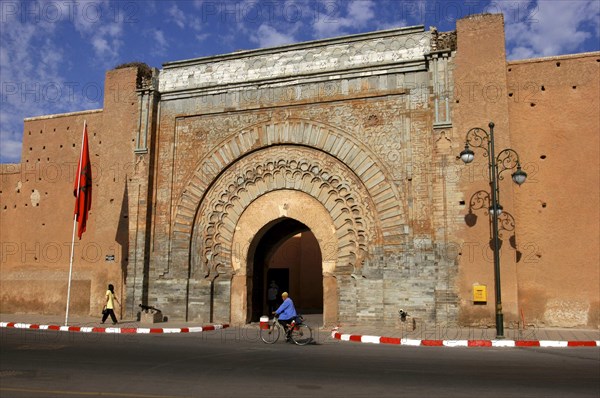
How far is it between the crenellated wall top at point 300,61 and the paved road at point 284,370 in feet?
22.6

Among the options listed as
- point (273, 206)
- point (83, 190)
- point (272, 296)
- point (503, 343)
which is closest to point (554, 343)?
point (503, 343)

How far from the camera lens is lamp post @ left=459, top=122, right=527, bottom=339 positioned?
32.0ft

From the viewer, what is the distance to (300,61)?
43.4 feet

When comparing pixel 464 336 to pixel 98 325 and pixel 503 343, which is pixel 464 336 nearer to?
pixel 503 343

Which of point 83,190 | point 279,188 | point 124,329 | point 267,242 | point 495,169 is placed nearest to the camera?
point 495,169

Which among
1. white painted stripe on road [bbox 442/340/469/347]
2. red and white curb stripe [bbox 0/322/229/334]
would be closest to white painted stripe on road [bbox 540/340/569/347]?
white painted stripe on road [bbox 442/340/469/347]

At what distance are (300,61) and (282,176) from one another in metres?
3.01

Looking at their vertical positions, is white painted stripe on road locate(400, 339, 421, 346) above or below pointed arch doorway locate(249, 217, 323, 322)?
below

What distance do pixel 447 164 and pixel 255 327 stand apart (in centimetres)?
595

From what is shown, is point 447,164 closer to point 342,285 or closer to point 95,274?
point 342,285

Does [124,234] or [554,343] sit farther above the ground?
[124,234]

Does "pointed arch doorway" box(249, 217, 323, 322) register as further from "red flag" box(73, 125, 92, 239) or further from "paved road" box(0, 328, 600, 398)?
"paved road" box(0, 328, 600, 398)

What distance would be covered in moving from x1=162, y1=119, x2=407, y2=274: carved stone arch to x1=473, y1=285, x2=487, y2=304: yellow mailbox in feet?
6.31

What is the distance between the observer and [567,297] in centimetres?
1077
